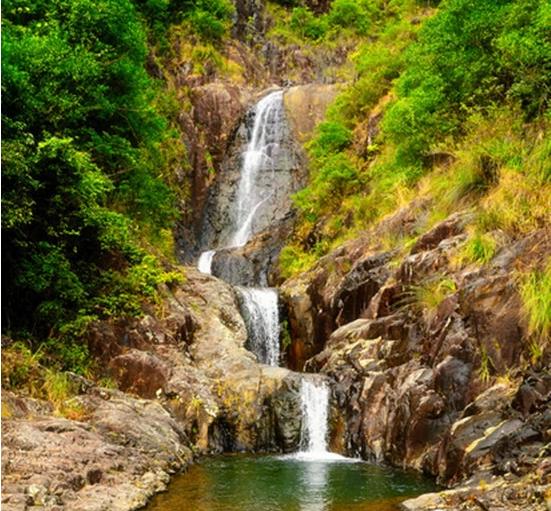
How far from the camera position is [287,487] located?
41.3 ft

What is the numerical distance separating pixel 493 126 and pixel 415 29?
55.6 feet

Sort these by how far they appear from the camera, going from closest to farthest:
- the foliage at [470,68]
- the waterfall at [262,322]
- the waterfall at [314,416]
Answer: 1. the waterfall at [314,416]
2. the foliage at [470,68]
3. the waterfall at [262,322]

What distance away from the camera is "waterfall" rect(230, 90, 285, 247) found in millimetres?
34344

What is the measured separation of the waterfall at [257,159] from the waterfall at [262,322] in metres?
9.07

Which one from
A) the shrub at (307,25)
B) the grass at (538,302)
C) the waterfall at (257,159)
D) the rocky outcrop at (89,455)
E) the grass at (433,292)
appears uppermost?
the shrub at (307,25)

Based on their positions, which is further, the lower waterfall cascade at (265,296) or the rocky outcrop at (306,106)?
the rocky outcrop at (306,106)

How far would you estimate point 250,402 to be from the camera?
1781 centimetres

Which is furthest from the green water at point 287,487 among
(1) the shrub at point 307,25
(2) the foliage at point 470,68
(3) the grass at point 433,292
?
(1) the shrub at point 307,25

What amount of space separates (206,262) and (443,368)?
18524 millimetres

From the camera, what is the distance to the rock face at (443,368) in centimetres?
1109

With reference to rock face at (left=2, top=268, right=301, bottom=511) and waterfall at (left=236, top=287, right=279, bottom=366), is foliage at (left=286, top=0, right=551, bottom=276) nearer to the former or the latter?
waterfall at (left=236, top=287, right=279, bottom=366)

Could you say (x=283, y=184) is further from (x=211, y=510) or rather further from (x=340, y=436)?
(x=211, y=510)

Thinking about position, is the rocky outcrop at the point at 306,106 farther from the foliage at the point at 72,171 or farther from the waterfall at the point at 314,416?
the waterfall at the point at 314,416

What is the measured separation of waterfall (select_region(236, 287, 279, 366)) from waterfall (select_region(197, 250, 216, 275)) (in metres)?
6.95
